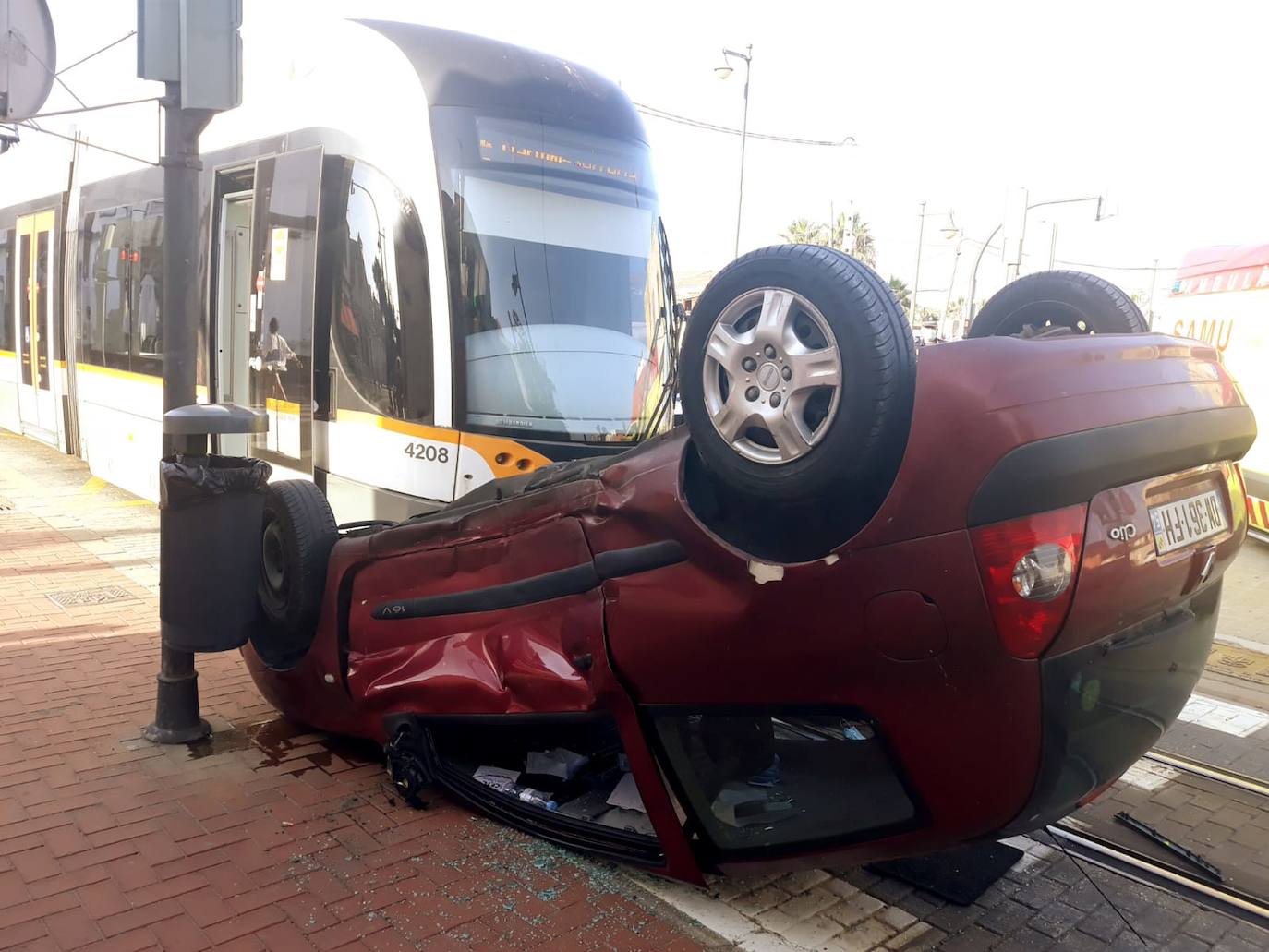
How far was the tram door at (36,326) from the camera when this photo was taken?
1222cm

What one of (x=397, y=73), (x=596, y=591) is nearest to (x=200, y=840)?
(x=596, y=591)

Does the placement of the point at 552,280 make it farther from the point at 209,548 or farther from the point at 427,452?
the point at 209,548

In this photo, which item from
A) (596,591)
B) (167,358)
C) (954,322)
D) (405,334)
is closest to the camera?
(596,591)

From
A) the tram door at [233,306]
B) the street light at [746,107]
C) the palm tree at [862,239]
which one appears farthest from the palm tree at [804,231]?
the tram door at [233,306]

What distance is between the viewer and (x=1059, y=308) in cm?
340

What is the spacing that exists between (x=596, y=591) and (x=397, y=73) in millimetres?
4616

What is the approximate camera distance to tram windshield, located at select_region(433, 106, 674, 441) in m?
6.28

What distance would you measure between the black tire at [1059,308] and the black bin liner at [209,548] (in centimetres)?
303

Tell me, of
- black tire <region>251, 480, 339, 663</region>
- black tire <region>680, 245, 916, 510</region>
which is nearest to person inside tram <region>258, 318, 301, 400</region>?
black tire <region>251, 480, 339, 663</region>

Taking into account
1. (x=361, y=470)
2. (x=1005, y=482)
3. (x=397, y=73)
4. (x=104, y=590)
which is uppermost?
(x=397, y=73)

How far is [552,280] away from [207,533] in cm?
308

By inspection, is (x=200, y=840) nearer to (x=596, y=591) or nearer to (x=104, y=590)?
(x=596, y=591)

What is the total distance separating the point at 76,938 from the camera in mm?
3008

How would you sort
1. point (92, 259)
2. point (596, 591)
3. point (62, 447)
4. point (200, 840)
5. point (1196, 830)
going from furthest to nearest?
point (62, 447), point (92, 259), point (1196, 830), point (200, 840), point (596, 591)
